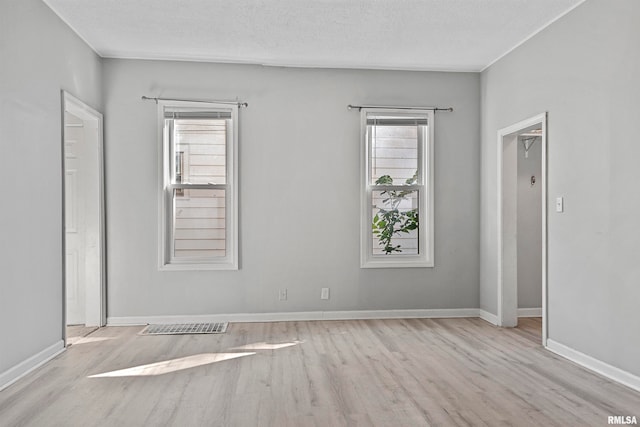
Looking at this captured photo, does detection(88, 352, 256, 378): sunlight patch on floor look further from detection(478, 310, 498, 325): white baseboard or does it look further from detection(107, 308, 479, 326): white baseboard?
detection(478, 310, 498, 325): white baseboard

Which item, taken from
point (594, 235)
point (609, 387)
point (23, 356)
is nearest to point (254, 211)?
point (23, 356)

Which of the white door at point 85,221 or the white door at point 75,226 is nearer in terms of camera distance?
the white door at point 85,221

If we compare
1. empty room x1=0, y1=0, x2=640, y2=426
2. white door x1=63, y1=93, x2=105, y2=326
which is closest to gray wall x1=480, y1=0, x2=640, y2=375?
empty room x1=0, y1=0, x2=640, y2=426

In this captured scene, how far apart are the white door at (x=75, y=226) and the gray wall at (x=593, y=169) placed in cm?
446

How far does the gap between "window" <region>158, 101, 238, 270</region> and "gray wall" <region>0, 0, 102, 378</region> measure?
1216 mm

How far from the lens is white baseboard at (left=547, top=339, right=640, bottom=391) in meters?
3.23

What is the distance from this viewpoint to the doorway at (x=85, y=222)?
4957 millimetres

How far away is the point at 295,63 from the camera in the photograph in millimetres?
5238

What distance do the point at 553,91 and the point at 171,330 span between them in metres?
4.08

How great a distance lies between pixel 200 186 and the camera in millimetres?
5238

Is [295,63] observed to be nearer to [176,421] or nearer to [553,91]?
[553,91]

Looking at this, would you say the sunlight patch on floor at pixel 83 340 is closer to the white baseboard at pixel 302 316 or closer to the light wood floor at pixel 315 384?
the light wood floor at pixel 315 384

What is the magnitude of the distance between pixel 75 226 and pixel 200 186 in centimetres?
134

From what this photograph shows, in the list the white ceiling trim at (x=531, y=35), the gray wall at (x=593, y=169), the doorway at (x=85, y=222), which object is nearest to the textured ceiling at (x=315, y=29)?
the white ceiling trim at (x=531, y=35)
